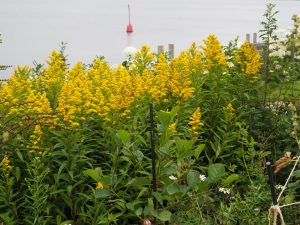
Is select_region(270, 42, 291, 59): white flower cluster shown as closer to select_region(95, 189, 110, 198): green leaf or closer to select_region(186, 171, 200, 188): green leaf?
select_region(186, 171, 200, 188): green leaf

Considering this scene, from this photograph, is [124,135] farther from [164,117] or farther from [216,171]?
[216,171]

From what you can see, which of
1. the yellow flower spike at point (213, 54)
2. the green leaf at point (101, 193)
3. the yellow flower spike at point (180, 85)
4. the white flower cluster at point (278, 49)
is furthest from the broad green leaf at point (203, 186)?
the white flower cluster at point (278, 49)

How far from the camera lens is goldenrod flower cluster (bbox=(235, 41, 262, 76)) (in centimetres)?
445

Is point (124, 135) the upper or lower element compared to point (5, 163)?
upper

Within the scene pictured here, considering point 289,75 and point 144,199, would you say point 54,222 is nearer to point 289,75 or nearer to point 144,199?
point 144,199

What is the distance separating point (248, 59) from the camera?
4668 mm

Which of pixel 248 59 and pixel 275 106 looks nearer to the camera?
pixel 248 59

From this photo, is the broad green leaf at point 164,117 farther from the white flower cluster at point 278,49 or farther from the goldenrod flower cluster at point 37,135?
the white flower cluster at point 278,49

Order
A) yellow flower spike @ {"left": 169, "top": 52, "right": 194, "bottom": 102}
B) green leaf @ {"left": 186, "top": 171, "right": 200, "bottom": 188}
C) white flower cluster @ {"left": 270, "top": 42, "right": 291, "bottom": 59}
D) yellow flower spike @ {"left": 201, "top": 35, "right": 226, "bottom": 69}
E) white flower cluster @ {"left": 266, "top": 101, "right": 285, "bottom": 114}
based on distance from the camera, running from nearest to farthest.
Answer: green leaf @ {"left": 186, "top": 171, "right": 200, "bottom": 188}, yellow flower spike @ {"left": 169, "top": 52, "right": 194, "bottom": 102}, yellow flower spike @ {"left": 201, "top": 35, "right": 226, "bottom": 69}, white flower cluster @ {"left": 266, "top": 101, "right": 285, "bottom": 114}, white flower cluster @ {"left": 270, "top": 42, "right": 291, "bottom": 59}

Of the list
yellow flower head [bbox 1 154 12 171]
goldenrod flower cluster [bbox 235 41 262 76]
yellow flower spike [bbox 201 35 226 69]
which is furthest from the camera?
goldenrod flower cluster [bbox 235 41 262 76]

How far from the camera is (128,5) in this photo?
8.94 metres

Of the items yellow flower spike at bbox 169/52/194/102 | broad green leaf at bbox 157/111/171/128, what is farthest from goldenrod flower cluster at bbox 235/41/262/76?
broad green leaf at bbox 157/111/171/128

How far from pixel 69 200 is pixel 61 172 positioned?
20 centimetres

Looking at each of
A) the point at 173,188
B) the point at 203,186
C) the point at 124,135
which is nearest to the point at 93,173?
the point at 124,135
